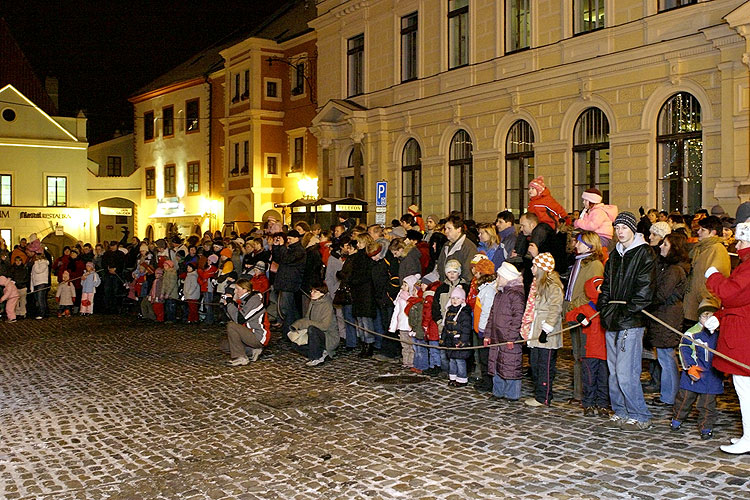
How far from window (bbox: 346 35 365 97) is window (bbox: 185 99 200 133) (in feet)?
52.8

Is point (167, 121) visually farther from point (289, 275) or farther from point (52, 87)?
point (289, 275)

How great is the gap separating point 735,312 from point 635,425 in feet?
5.75

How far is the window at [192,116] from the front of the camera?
4319 cm

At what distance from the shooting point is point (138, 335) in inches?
636

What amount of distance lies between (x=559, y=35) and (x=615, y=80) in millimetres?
2409

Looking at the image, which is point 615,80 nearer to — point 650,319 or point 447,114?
point 447,114

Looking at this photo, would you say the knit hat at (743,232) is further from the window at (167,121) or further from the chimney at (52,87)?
the chimney at (52,87)

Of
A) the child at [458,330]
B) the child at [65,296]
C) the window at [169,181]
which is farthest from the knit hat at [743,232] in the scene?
the window at [169,181]

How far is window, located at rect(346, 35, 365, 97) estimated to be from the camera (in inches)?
1130

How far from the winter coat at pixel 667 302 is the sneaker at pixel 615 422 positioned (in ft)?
2.99

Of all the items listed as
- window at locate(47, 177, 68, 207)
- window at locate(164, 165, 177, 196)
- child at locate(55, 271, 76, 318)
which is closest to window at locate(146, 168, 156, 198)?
window at locate(164, 165, 177, 196)

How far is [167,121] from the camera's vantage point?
46.2m

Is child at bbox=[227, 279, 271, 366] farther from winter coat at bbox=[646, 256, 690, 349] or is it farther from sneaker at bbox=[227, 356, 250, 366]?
winter coat at bbox=[646, 256, 690, 349]

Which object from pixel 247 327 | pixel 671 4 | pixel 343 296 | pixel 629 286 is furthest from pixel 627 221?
pixel 671 4
